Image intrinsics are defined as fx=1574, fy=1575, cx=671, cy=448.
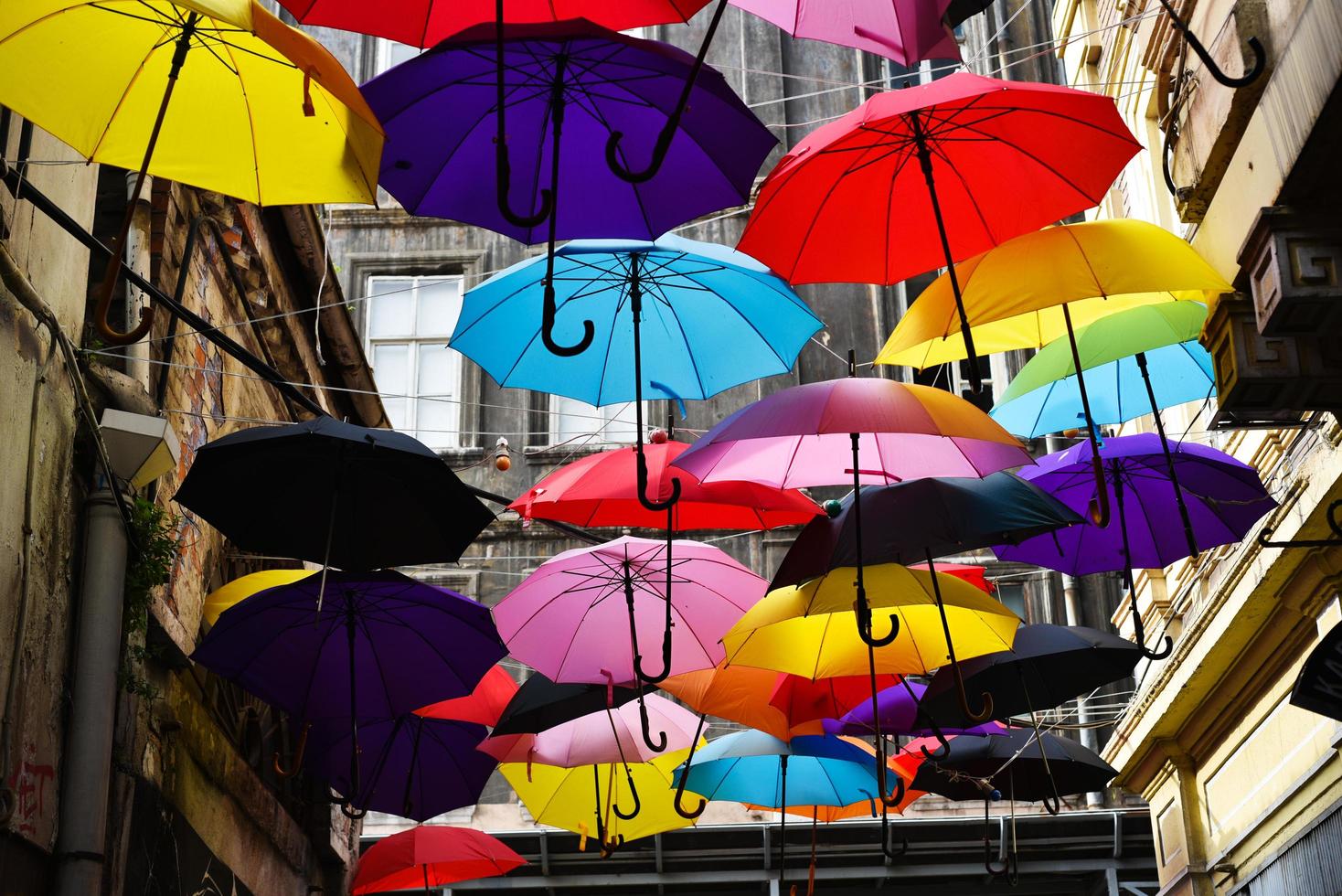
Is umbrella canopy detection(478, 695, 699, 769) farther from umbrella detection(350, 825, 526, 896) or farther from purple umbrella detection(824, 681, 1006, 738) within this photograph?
umbrella detection(350, 825, 526, 896)

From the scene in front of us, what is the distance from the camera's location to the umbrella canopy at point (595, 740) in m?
9.40

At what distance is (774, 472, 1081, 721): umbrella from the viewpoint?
6941mm

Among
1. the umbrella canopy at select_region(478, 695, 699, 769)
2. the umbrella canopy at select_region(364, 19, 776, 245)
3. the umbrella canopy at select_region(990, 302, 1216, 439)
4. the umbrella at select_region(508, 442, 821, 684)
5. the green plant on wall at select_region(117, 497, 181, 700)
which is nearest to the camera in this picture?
the umbrella canopy at select_region(364, 19, 776, 245)

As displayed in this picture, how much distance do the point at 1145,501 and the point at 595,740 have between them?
3.53 m

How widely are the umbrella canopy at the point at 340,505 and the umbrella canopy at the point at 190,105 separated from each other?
4.83 ft

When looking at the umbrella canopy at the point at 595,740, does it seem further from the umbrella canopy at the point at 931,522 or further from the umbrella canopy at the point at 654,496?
the umbrella canopy at the point at 931,522

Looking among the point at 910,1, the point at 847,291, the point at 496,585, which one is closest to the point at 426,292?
the point at 496,585

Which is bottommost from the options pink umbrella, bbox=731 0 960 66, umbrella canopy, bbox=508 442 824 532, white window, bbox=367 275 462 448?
umbrella canopy, bbox=508 442 824 532

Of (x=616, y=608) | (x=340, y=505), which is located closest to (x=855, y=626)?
(x=616, y=608)

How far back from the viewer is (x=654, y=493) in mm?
7848

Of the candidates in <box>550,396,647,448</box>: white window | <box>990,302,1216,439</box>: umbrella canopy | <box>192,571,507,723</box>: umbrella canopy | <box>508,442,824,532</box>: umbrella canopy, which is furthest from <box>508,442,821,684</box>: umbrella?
<box>550,396,647,448</box>: white window

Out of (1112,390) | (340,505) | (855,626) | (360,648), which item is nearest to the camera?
(340,505)

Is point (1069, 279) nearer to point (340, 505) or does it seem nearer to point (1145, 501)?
point (1145, 501)

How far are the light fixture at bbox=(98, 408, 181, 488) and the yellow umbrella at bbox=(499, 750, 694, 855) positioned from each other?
4.22 meters
